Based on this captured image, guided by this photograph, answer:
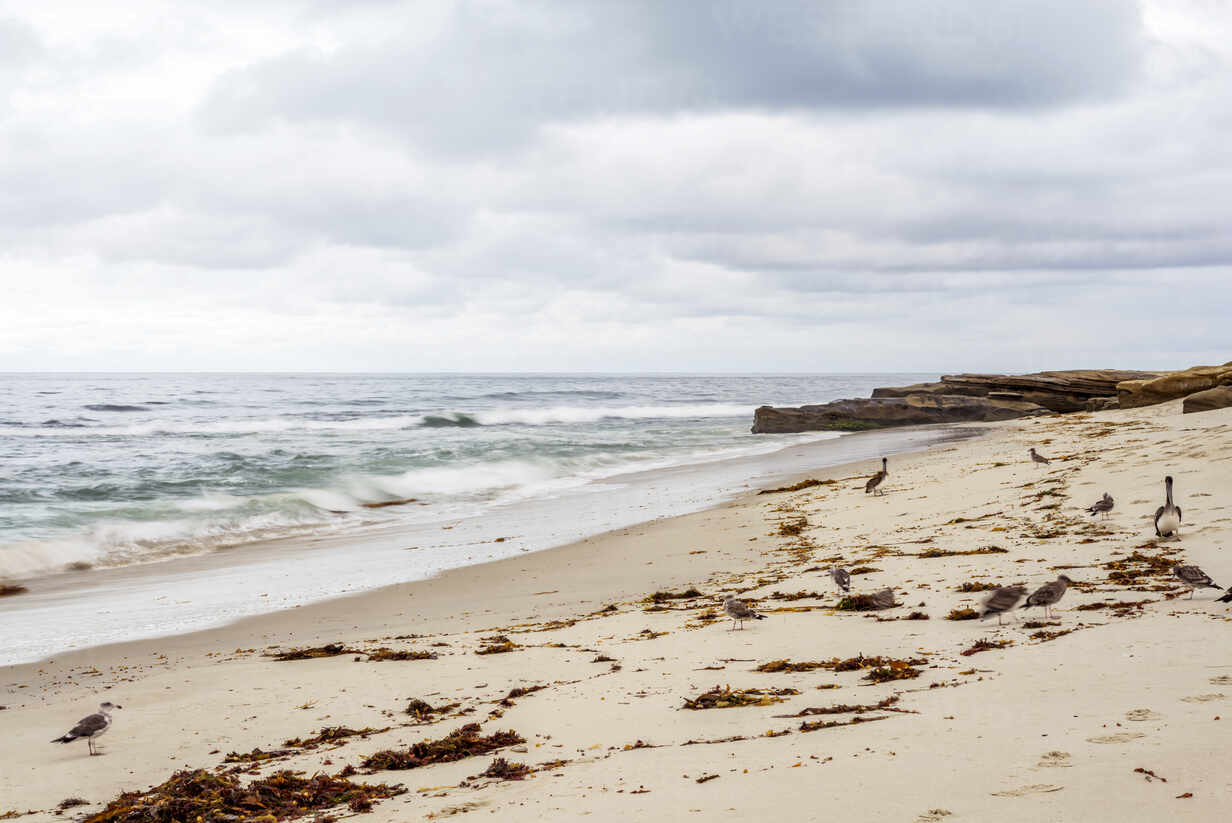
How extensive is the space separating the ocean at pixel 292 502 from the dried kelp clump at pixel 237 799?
6.04 meters

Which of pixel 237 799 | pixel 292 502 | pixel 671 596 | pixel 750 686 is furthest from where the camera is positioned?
pixel 292 502

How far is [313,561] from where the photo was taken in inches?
578

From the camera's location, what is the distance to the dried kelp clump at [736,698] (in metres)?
5.27

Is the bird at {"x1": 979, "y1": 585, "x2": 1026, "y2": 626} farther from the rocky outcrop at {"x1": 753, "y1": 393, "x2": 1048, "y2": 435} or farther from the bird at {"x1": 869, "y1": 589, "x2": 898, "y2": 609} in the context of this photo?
the rocky outcrop at {"x1": 753, "y1": 393, "x2": 1048, "y2": 435}

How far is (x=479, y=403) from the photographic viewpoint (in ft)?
239

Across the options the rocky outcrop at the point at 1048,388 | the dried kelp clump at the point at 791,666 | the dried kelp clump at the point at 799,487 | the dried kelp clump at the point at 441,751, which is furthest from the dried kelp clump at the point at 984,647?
the rocky outcrop at the point at 1048,388

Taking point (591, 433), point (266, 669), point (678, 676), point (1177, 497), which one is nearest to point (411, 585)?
point (266, 669)

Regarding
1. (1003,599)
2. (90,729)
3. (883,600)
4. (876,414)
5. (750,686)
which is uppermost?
(876,414)

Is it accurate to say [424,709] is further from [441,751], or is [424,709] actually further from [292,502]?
[292,502]

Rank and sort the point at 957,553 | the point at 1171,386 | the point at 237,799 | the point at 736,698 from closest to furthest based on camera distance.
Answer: the point at 237,799 → the point at 736,698 → the point at 957,553 → the point at 1171,386

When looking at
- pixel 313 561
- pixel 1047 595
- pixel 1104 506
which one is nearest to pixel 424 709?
pixel 1047 595

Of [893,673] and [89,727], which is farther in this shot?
[89,727]

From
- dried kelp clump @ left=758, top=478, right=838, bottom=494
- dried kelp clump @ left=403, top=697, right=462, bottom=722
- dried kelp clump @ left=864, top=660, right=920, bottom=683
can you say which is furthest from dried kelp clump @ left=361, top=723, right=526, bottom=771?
dried kelp clump @ left=758, top=478, right=838, bottom=494

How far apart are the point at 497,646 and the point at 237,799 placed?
3237 mm
